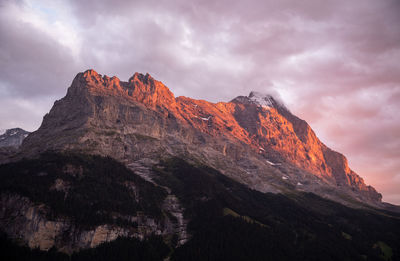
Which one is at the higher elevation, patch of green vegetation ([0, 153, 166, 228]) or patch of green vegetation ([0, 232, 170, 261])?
patch of green vegetation ([0, 153, 166, 228])

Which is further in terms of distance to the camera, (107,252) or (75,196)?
(75,196)

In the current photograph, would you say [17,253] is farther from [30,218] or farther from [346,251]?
[346,251]

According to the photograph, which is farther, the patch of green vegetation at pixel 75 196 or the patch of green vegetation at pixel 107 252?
the patch of green vegetation at pixel 75 196

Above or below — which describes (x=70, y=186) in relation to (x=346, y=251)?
above

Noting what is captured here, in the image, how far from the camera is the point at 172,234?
184500 millimetres

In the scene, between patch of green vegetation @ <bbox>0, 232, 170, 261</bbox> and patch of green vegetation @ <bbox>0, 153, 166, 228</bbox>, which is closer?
patch of green vegetation @ <bbox>0, 232, 170, 261</bbox>

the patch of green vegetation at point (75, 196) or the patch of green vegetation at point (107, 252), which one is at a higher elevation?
the patch of green vegetation at point (75, 196)

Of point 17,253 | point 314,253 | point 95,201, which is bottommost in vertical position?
point 17,253

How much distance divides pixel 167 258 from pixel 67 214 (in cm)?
5410

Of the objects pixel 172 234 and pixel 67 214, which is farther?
pixel 172 234

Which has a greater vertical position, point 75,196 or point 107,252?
point 75,196

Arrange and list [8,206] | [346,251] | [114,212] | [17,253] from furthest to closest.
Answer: [346,251] → [114,212] → [8,206] → [17,253]

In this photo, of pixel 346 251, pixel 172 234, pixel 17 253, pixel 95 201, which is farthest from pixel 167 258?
pixel 346 251

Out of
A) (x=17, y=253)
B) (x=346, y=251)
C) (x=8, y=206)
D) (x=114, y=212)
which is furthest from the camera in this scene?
(x=346, y=251)
